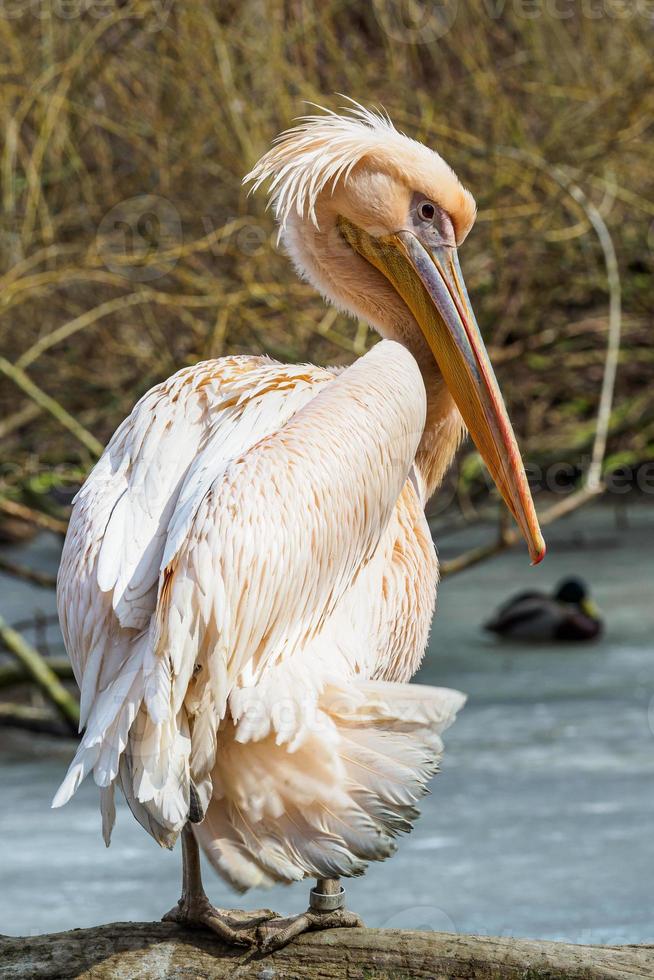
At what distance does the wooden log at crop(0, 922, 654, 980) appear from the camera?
1.96 metres

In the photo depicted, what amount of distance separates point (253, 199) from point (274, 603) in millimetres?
3699

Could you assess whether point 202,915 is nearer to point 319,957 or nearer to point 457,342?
point 319,957

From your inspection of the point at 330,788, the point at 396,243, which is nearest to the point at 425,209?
the point at 396,243

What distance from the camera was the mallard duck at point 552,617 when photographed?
658cm

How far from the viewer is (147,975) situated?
6.70 ft

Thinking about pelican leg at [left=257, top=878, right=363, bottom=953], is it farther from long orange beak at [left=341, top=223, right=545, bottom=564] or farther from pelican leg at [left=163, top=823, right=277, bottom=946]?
long orange beak at [left=341, top=223, right=545, bottom=564]

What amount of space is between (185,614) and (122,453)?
551 mm

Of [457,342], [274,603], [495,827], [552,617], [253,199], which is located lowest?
[552,617]

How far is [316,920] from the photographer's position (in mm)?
2125

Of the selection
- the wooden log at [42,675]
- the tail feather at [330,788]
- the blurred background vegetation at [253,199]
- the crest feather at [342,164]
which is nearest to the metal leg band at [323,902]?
the tail feather at [330,788]

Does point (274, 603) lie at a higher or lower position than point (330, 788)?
higher

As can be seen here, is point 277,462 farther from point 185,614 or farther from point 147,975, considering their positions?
point 147,975

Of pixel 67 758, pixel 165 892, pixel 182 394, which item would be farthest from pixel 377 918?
pixel 182 394

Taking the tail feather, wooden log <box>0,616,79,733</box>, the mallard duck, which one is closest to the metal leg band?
A: the tail feather
